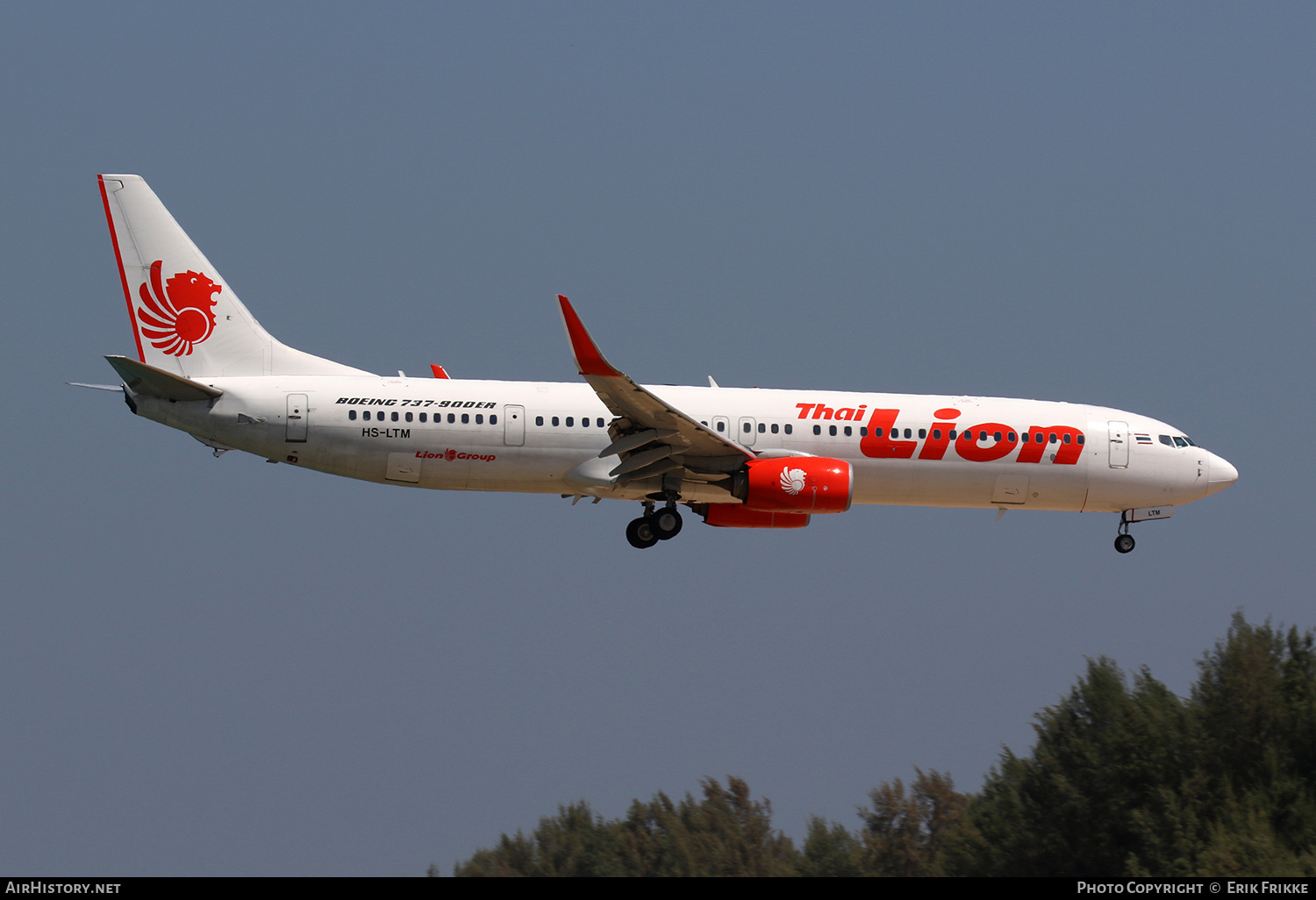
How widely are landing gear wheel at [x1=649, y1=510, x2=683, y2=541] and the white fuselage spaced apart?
0.52m

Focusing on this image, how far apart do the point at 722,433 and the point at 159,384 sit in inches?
485

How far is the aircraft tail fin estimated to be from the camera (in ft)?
119

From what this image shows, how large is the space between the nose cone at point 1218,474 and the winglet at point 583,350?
1576cm

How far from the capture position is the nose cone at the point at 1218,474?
3931cm

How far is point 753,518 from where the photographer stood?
37.8 metres

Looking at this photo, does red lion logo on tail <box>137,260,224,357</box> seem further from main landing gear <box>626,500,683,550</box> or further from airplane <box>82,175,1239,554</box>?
main landing gear <box>626,500,683,550</box>

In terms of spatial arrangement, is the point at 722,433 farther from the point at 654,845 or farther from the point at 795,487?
the point at 654,845

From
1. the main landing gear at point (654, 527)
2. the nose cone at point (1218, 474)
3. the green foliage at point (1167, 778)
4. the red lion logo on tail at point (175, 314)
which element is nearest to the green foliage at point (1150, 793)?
the green foliage at point (1167, 778)
